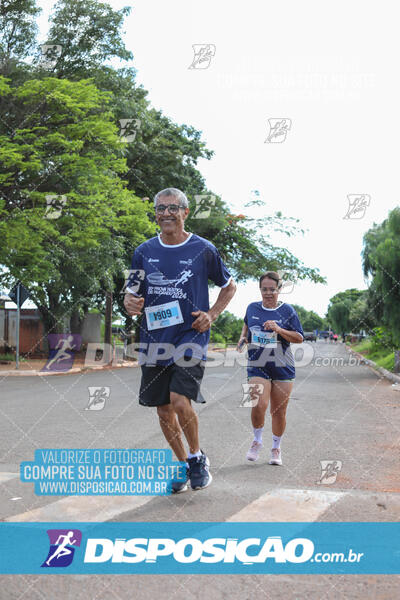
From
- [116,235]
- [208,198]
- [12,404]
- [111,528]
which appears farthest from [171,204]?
[208,198]

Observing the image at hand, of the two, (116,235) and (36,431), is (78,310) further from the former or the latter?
(36,431)

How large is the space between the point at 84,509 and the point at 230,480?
133 cm

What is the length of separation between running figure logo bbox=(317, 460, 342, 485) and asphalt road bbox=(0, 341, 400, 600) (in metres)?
0.06

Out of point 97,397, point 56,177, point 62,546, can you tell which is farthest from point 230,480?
point 56,177

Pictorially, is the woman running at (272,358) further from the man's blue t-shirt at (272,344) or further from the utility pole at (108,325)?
the utility pole at (108,325)

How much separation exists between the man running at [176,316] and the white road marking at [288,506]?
56 cm

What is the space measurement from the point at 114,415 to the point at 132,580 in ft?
20.9

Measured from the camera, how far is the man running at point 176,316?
4355 mm

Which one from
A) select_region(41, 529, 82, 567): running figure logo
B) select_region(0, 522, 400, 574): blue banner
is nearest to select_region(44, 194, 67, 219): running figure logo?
select_region(0, 522, 400, 574): blue banner

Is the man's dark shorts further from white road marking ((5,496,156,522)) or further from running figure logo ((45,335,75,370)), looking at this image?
running figure logo ((45,335,75,370))

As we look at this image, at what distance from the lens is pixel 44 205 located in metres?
17.7

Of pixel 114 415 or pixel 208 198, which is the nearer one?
pixel 114 415

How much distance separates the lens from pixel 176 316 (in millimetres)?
4355

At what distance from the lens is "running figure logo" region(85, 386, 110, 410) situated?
10252 mm
